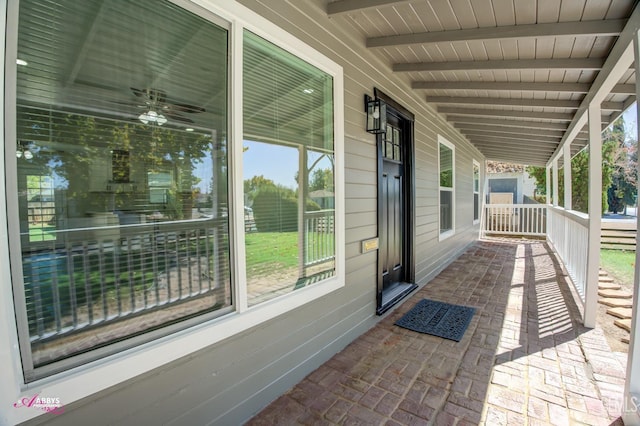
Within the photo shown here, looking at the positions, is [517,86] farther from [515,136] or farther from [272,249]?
[272,249]

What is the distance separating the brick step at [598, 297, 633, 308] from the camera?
3.49m

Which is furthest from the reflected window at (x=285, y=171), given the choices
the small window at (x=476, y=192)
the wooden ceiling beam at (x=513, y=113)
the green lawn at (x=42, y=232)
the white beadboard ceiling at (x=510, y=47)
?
the small window at (x=476, y=192)

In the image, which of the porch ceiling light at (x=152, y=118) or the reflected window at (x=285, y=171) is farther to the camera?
the reflected window at (x=285, y=171)

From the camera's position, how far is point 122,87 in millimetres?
1271

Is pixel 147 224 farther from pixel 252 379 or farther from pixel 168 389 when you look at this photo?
pixel 252 379

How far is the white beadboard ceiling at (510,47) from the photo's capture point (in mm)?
2127

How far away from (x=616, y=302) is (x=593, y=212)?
64.1 inches

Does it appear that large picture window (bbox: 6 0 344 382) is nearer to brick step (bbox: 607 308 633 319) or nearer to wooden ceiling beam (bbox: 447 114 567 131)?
brick step (bbox: 607 308 633 319)

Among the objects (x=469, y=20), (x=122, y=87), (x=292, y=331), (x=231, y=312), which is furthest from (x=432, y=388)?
(x=469, y=20)

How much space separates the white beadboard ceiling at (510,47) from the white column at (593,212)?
0.27 m

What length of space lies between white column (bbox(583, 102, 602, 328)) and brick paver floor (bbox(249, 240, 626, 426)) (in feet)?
0.86

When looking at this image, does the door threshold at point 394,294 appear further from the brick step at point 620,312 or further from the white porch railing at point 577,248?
the brick step at point 620,312

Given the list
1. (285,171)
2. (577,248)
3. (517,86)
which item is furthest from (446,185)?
(285,171)

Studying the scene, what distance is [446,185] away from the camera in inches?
223
